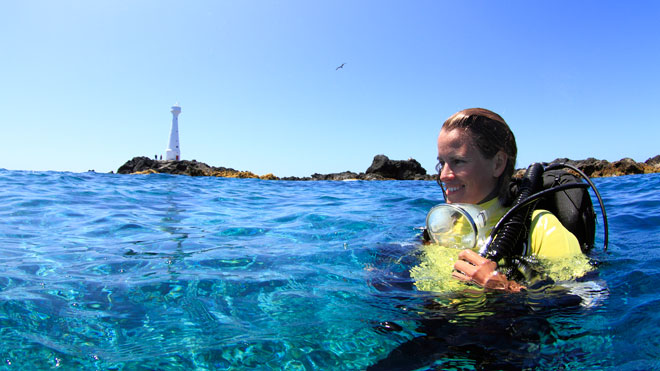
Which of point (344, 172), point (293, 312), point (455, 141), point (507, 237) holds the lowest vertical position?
point (293, 312)

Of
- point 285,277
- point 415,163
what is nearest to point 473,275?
point 285,277

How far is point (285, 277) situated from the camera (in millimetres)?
2951

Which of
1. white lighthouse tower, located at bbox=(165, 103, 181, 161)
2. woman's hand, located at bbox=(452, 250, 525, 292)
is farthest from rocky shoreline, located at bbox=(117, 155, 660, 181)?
woman's hand, located at bbox=(452, 250, 525, 292)

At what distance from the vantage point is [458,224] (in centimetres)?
233

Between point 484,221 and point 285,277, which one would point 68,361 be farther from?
point 484,221

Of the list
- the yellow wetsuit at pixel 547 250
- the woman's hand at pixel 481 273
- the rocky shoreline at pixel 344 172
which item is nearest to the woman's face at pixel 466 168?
the yellow wetsuit at pixel 547 250

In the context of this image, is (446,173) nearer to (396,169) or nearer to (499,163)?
(499,163)

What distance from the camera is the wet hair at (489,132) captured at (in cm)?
233

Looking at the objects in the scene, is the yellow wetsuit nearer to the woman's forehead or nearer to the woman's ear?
the woman's ear

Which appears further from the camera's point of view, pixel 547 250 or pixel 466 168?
pixel 466 168

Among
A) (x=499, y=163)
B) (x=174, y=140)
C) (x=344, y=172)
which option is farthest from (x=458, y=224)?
(x=174, y=140)

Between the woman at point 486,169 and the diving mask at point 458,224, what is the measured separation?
0.60 ft

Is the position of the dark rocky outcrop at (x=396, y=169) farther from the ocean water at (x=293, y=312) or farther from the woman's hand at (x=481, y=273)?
the woman's hand at (x=481, y=273)

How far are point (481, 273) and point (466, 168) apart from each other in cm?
72
